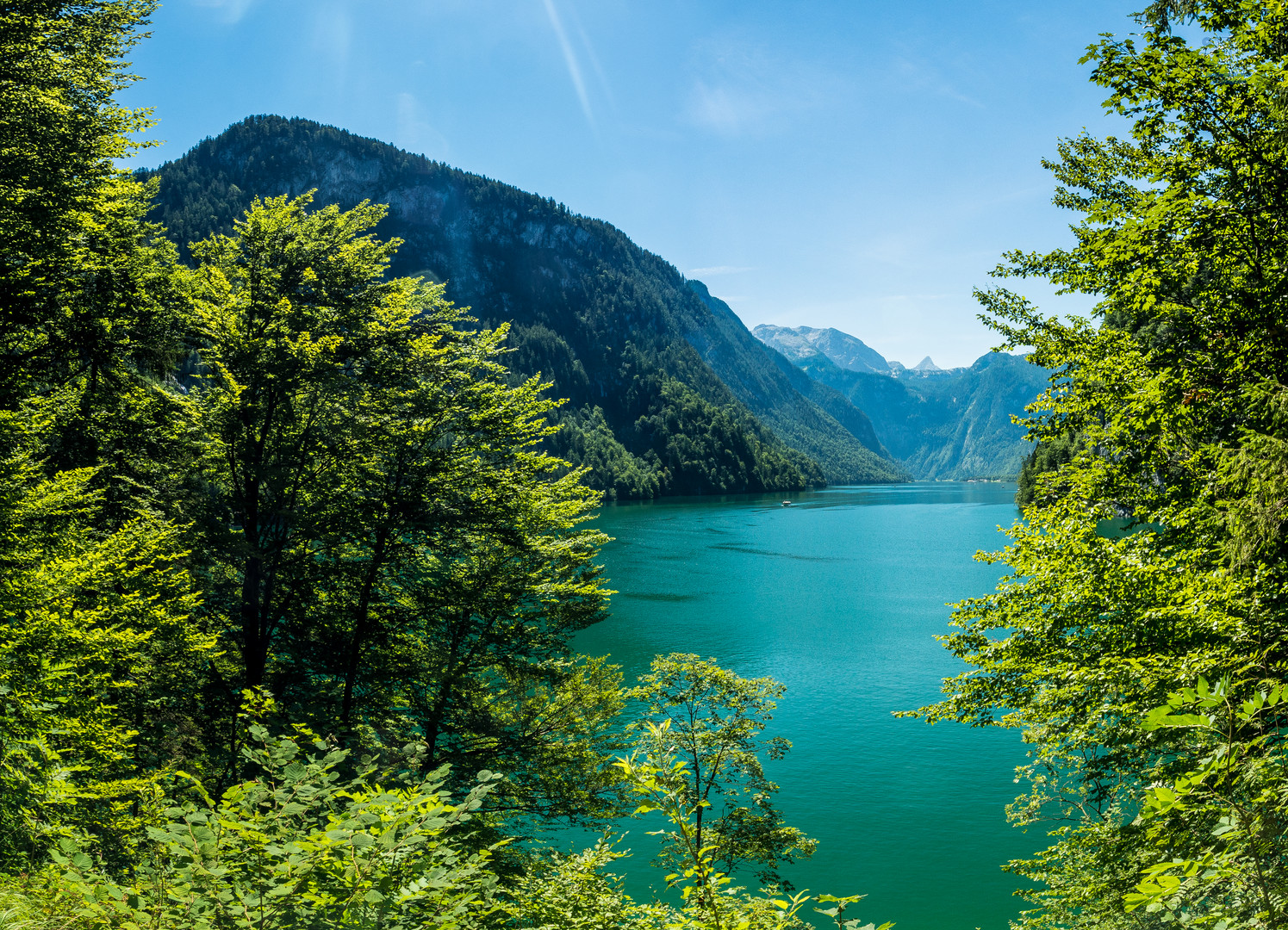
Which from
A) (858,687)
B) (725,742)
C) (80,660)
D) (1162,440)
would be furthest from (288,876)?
(858,687)

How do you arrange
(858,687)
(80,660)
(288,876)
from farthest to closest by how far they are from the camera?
(858,687) → (80,660) → (288,876)

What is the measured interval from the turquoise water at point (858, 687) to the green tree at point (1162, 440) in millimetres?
8937

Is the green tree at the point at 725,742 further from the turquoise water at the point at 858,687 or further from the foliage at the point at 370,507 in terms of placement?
the turquoise water at the point at 858,687

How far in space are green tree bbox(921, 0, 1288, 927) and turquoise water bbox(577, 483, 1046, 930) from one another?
8.94 metres

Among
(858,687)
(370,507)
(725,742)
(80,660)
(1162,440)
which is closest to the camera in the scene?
(1162,440)

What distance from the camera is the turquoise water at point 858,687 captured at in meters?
19.7

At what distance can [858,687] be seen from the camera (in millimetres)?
34844

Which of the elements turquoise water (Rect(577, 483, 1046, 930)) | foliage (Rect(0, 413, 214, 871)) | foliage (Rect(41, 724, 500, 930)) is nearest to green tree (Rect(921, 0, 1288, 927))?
foliage (Rect(41, 724, 500, 930))

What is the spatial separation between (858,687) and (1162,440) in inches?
1124

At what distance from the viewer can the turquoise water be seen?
19672 millimetres

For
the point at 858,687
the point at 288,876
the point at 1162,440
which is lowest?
the point at 858,687

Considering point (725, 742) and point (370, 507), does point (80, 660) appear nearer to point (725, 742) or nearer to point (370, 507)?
point (370, 507)

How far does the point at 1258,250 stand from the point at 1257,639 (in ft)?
16.3

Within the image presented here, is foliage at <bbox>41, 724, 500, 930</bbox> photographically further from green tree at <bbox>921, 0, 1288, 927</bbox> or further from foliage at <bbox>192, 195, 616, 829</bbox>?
foliage at <bbox>192, 195, 616, 829</bbox>
